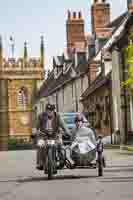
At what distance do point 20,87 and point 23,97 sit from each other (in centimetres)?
162

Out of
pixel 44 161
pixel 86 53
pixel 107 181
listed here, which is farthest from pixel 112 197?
pixel 86 53

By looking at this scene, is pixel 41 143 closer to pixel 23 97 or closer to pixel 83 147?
pixel 83 147

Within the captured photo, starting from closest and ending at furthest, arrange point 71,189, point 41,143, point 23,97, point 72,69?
point 71,189 → point 41,143 → point 72,69 → point 23,97

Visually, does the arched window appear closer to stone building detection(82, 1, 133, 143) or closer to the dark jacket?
stone building detection(82, 1, 133, 143)

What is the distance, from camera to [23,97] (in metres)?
105

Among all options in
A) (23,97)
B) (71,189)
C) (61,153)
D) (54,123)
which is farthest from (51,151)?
(23,97)

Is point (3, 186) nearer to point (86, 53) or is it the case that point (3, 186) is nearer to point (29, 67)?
point (86, 53)

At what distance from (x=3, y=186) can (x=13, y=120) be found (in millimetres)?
90301

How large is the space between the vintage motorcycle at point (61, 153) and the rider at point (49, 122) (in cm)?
14

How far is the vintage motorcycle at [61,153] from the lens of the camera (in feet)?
49.2

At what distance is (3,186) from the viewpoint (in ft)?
46.0

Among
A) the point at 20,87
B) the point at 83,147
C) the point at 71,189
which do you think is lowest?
the point at 71,189

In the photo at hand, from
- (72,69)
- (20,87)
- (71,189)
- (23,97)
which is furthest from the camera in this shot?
(20,87)

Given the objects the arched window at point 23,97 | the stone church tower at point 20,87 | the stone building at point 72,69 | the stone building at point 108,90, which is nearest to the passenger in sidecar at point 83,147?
the stone building at point 108,90
